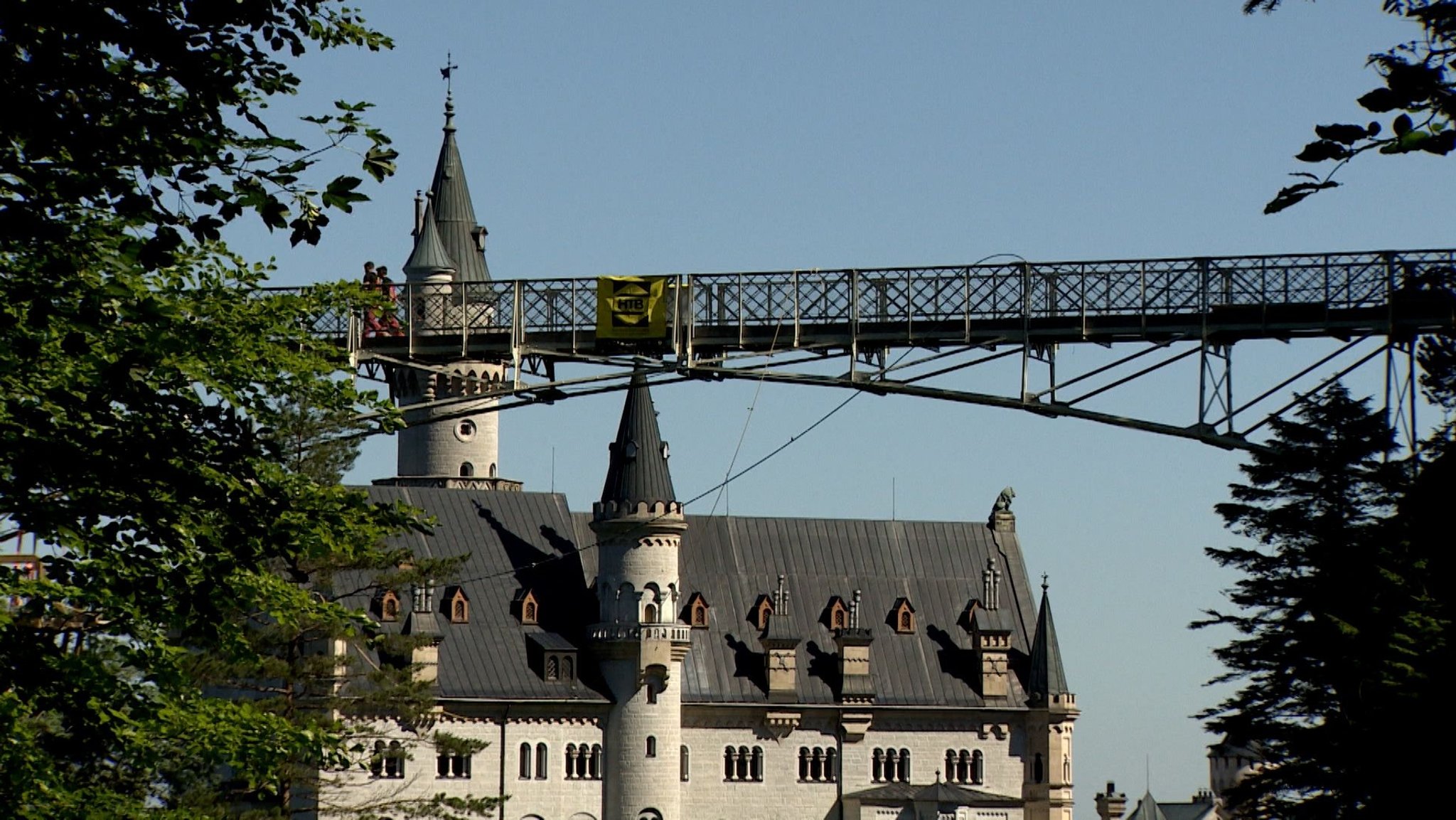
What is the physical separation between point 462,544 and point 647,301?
5355cm

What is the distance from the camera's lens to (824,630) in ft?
357

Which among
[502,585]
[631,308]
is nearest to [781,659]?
[502,585]

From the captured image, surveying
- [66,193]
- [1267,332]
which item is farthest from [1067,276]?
[66,193]

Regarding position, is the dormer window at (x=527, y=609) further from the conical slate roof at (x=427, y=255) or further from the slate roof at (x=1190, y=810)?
the slate roof at (x=1190, y=810)

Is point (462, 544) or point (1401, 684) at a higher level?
point (462, 544)

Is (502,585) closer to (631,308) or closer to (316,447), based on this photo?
(316,447)

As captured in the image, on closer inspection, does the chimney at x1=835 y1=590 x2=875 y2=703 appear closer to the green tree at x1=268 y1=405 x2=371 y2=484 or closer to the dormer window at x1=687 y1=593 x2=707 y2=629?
the dormer window at x1=687 y1=593 x2=707 y2=629

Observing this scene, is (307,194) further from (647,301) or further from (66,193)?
(647,301)

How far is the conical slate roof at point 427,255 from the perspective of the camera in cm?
A: 10819

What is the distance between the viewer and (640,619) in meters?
102

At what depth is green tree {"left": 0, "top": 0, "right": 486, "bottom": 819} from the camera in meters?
18.2

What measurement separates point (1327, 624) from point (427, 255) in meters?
60.1

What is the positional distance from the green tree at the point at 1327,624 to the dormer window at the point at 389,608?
158 ft

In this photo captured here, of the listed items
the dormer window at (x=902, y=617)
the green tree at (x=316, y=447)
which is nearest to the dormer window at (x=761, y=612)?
the dormer window at (x=902, y=617)
